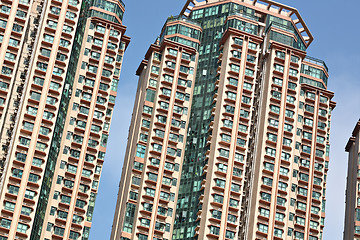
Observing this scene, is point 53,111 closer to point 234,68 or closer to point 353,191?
point 234,68

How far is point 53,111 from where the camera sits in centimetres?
12938

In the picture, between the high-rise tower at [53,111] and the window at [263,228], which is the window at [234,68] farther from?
the window at [263,228]

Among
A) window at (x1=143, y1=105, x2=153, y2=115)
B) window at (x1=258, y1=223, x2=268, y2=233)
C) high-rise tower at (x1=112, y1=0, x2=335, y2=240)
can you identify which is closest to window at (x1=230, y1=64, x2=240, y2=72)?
high-rise tower at (x1=112, y1=0, x2=335, y2=240)

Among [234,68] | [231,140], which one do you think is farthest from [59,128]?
[234,68]

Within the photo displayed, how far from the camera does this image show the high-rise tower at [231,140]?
13125 cm

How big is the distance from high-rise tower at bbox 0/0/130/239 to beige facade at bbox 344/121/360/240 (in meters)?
38.7

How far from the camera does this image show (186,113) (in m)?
140

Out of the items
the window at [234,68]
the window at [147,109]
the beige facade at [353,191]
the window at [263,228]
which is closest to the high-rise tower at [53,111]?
the window at [147,109]

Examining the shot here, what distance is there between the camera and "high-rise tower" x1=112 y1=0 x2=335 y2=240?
13125 centimetres

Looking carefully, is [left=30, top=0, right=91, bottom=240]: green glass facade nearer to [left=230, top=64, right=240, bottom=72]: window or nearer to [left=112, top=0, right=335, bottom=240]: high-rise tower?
[left=112, top=0, right=335, bottom=240]: high-rise tower

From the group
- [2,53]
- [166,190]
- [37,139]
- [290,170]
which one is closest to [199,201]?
[166,190]

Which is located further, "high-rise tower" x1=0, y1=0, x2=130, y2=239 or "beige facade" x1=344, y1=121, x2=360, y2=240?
"beige facade" x1=344, y1=121, x2=360, y2=240

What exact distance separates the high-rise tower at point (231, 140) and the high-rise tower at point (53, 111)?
22.2 ft

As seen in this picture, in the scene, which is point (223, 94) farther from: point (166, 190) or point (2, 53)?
point (2, 53)
